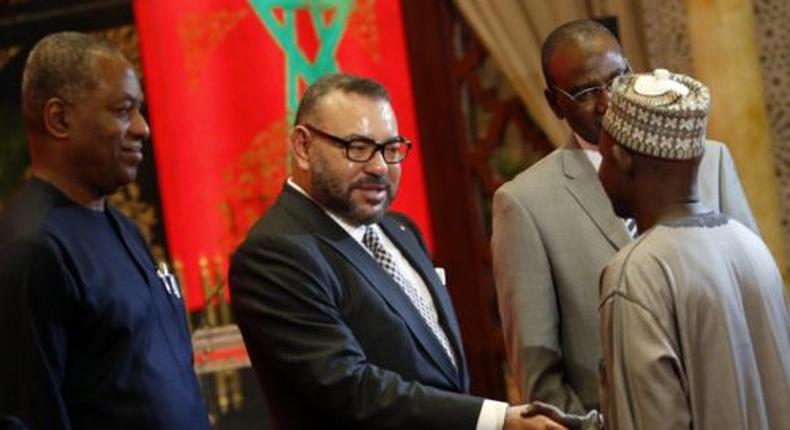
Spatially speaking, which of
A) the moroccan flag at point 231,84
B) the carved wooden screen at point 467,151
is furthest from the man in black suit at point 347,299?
the moroccan flag at point 231,84

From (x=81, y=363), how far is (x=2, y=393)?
145 mm

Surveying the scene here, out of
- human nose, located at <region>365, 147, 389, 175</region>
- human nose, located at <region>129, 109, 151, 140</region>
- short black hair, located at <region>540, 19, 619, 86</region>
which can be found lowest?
human nose, located at <region>365, 147, 389, 175</region>

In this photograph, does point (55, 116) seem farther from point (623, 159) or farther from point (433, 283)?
point (623, 159)

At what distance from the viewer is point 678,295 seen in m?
2.45

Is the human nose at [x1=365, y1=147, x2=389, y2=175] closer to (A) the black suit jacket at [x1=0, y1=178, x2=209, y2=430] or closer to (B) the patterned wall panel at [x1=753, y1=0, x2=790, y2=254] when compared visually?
(A) the black suit jacket at [x1=0, y1=178, x2=209, y2=430]

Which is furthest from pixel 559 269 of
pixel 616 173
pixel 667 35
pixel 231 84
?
pixel 231 84

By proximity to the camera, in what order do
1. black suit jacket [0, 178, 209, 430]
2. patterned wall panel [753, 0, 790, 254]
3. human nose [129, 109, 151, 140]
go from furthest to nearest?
patterned wall panel [753, 0, 790, 254] < human nose [129, 109, 151, 140] < black suit jacket [0, 178, 209, 430]

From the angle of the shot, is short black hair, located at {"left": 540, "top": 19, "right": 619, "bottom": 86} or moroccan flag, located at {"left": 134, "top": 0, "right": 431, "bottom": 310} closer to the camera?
short black hair, located at {"left": 540, "top": 19, "right": 619, "bottom": 86}

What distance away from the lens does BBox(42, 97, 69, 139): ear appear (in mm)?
2916

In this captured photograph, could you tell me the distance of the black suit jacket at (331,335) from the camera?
294 cm

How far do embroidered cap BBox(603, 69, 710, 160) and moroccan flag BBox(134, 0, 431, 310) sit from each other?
3.77 m

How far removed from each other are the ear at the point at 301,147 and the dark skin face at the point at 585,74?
0.56 m

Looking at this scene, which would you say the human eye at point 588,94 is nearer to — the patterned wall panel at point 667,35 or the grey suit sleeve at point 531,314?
the grey suit sleeve at point 531,314

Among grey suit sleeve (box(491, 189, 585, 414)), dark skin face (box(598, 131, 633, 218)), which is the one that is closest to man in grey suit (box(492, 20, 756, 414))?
grey suit sleeve (box(491, 189, 585, 414))
